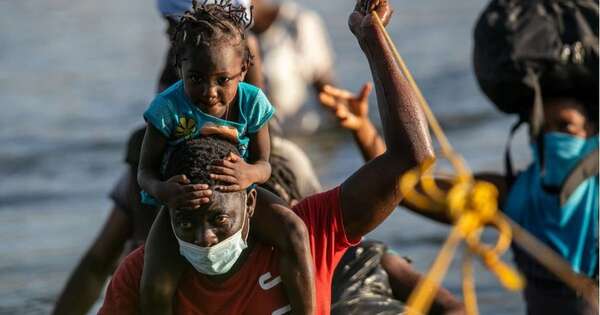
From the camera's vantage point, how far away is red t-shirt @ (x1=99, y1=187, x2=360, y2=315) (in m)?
4.44

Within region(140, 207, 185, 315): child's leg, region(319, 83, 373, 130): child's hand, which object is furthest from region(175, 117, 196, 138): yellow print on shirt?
region(319, 83, 373, 130): child's hand

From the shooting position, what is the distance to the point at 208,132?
421 cm

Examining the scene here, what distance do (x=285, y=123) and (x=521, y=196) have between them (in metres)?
4.73

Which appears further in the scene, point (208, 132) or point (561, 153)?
point (561, 153)

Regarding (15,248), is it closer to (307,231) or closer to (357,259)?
(357,259)

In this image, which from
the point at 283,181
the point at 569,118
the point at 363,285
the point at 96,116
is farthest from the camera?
the point at 96,116

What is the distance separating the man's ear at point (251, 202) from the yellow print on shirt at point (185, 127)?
0.85ft

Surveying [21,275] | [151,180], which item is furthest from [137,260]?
[21,275]

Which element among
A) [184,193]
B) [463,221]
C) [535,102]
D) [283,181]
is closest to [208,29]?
[184,193]

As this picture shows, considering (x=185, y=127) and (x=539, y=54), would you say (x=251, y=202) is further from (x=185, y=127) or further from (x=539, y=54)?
(x=539, y=54)

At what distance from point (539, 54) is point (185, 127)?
8.27 ft

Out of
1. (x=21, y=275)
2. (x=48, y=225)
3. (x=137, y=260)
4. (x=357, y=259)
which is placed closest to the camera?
(x=137, y=260)

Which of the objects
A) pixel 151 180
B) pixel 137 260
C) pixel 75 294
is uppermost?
pixel 151 180

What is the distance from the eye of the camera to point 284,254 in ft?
14.5
